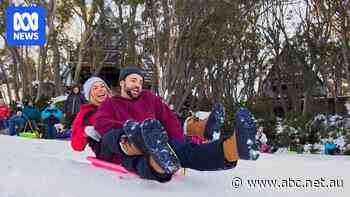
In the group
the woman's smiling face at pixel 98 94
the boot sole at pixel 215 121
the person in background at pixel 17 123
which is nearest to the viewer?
the boot sole at pixel 215 121

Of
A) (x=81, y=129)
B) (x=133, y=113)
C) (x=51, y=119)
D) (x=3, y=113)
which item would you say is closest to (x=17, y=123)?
(x=51, y=119)

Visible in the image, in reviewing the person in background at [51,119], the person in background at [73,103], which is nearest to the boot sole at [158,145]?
the person in background at [73,103]

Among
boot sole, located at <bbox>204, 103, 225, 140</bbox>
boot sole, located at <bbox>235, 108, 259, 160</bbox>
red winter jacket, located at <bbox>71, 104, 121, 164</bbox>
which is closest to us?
boot sole, located at <bbox>235, 108, 259, 160</bbox>

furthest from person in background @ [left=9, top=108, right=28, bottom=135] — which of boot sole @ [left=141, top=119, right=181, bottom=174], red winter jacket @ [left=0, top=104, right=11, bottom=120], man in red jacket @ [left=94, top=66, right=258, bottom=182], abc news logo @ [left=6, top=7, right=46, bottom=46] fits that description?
boot sole @ [left=141, top=119, right=181, bottom=174]

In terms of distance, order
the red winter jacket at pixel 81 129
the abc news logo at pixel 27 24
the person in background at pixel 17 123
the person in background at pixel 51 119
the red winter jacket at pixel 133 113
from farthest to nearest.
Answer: the abc news logo at pixel 27 24, the person in background at pixel 17 123, the person in background at pixel 51 119, the red winter jacket at pixel 81 129, the red winter jacket at pixel 133 113

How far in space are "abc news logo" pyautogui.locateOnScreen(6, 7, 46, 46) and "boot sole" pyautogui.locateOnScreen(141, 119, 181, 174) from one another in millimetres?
14912

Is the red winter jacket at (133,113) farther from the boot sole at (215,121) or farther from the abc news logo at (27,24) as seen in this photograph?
the abc news logo at (27,24)

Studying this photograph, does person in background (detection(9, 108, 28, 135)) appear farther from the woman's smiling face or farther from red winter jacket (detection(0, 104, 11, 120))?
the woman's smiling face

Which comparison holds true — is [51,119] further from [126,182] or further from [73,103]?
[126,182]

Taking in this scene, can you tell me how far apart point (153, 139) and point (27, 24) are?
15025mm

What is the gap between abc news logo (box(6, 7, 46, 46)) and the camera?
17.6 meters

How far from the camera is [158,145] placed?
3.27m

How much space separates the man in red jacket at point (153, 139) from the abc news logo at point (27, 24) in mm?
14050

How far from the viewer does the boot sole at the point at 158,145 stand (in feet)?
10.6
